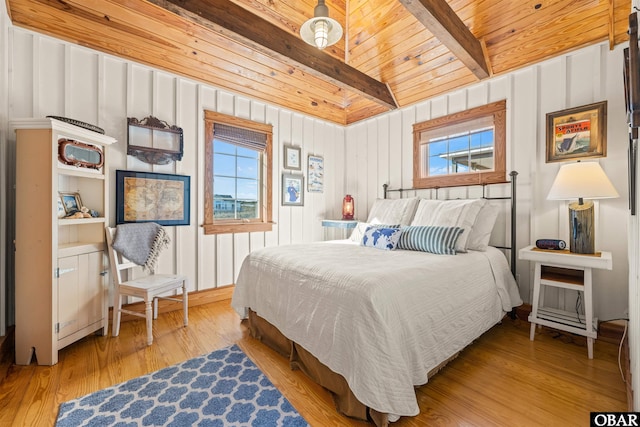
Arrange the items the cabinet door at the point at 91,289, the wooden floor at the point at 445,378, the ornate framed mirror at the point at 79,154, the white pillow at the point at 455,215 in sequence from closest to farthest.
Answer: the wooden floor at the point at 445,378
the ornate framed mirror at the point at 79,154
the cabinet door at the point at 91,289
the white pillow at the point at 455,215

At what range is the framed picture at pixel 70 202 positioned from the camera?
2.10 m

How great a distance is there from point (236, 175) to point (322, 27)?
6.63 ft

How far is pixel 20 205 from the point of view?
1.84m

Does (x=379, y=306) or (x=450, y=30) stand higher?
(x=450, y=30)

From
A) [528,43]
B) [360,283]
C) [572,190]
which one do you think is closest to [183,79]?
[360,283]

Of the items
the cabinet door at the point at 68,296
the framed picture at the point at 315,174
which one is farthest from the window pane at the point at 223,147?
the cabinet door at the point at 68,296

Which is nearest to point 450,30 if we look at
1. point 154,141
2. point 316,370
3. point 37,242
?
point 316,370

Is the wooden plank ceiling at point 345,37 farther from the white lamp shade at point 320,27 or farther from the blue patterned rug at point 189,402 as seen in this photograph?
the blue patterned rug at point 189,402

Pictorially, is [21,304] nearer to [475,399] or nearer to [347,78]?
[475,399]

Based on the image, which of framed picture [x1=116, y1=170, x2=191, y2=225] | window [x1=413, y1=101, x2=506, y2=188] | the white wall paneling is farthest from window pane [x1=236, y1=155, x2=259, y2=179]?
window [x1=413, y1=101, x2=506, y2=188]

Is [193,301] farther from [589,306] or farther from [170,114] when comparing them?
[589,306]

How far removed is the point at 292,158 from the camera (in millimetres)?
3824

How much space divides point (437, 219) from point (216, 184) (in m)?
2.46

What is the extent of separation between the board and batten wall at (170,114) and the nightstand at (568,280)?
2.68m
